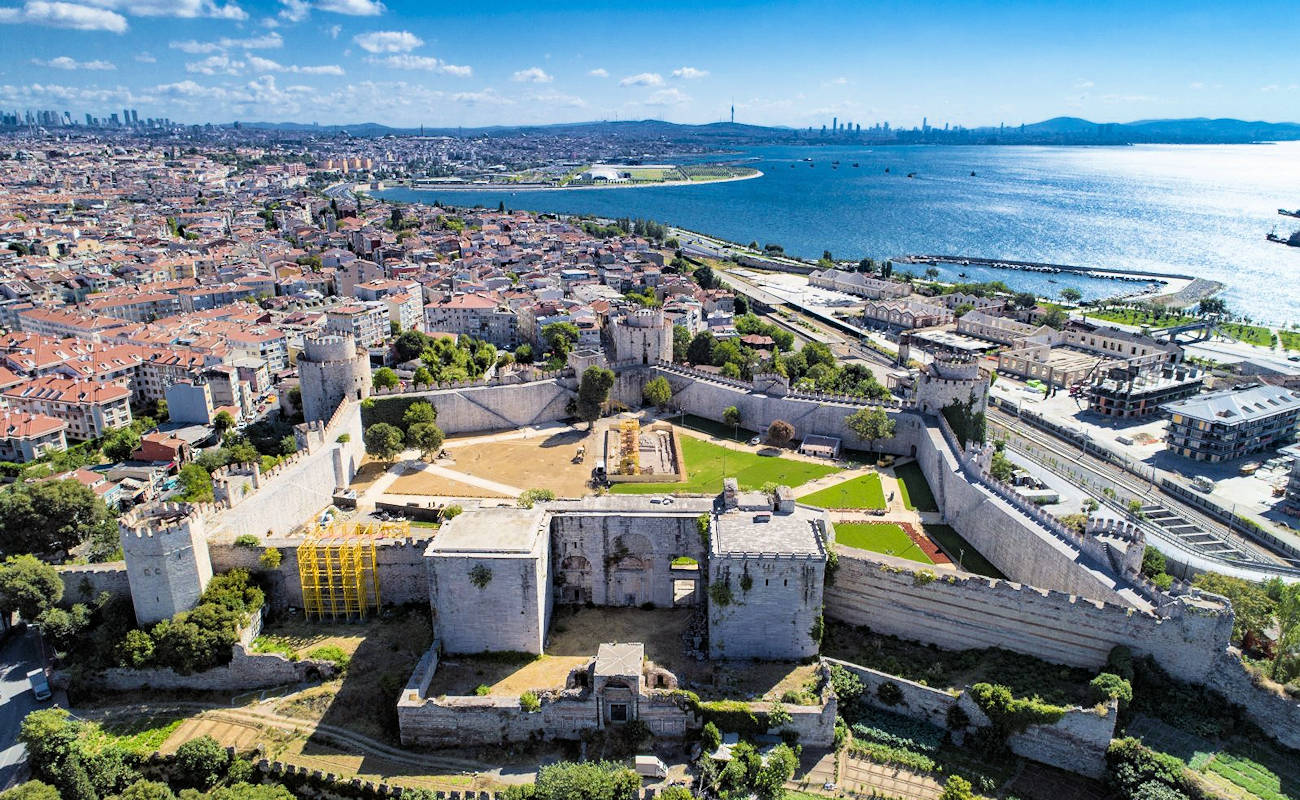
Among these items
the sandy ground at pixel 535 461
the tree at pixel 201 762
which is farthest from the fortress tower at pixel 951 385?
the tree at pixel 201 762

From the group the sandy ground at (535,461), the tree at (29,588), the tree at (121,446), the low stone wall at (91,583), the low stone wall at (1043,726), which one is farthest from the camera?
the tree at (121,446)

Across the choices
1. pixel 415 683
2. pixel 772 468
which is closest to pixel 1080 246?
pixel 772 468

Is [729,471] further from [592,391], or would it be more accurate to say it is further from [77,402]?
[77,402]

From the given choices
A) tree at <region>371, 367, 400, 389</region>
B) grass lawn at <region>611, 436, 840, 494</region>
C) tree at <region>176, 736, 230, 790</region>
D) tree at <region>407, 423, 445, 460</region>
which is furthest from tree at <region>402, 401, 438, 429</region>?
tree at <region>176, 736, 230, 790</region>

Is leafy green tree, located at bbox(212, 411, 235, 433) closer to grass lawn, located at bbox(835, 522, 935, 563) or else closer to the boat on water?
grass lawn, located at bbox(835, 522, 935, 563)

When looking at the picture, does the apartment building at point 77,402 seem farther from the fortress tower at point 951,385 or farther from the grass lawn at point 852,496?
the fortress tower at point 951,385

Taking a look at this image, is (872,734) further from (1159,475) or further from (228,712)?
(1159,475)
